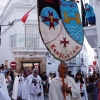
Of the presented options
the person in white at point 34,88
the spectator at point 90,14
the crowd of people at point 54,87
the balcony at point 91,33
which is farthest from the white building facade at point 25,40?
the person in white at point 34,88

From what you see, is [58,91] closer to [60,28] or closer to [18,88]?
[60,28]

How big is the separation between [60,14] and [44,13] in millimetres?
527

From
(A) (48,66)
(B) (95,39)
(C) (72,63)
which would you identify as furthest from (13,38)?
(B) (95,39)

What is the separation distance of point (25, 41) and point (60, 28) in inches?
631

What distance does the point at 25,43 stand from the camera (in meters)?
21.8

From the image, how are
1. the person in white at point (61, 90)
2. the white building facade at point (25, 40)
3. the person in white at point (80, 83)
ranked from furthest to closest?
the white building facade at point (25, 40)
the person in white at point (80, 83)
the person in white at point (61, 90)

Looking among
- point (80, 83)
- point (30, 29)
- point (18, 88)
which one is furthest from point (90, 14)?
point (30, 29)

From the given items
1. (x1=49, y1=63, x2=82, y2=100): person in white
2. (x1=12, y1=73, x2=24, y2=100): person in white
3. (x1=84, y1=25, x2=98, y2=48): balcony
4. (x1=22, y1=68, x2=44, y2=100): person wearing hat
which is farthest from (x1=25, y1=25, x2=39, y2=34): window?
(x1=49, y1=63, x2=82, y2=100): person in white

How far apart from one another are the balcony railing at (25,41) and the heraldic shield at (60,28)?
15.5 m

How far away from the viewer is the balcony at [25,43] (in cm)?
2158

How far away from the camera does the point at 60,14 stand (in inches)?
243

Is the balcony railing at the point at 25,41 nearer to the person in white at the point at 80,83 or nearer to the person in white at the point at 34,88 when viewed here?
the person in white at the point at 34,88

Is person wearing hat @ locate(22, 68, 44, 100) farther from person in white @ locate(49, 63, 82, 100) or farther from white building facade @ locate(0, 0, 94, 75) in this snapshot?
white building facade @ locate(0, 0, 94, 75)

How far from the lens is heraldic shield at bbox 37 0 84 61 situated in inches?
226
